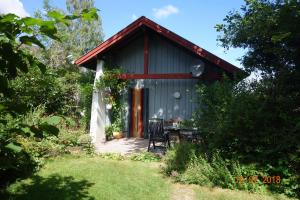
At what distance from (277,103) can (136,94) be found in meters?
7.66

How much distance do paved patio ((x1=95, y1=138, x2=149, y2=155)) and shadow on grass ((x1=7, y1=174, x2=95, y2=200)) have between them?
11.0 ft

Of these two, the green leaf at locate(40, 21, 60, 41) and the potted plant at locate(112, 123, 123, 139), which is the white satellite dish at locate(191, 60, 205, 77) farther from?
the green leaf at locate(40, 21, 60, 41)

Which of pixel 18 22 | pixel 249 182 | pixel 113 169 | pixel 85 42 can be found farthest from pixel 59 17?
pixel 85 42

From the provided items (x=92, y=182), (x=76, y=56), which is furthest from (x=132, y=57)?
(x=76, y=56)

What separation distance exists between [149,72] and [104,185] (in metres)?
7.18

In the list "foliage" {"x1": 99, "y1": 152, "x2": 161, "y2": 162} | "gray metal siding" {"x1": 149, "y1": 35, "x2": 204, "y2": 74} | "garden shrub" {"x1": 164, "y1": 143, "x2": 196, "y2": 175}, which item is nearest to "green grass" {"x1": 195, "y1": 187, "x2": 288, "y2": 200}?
"garden shrub" {"x1": 164, "y1": 143, "x2": 196, "y2": 175}

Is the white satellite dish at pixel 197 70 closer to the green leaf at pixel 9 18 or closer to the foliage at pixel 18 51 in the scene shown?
the foliage at pixel 18 51

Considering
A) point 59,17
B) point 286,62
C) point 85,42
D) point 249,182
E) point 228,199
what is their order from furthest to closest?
point 85,42 → point 286,62 → point 249,182 → point 228,199 → point 59,17

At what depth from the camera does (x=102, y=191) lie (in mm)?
5992

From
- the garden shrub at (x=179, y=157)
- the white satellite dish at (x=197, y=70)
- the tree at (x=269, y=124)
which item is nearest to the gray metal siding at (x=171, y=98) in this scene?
the white satellite dish at (x=197, y=70)

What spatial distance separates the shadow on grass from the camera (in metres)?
5.64

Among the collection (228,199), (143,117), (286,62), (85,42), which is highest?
(85,42)

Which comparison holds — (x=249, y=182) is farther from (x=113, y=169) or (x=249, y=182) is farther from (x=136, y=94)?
(x=136, y=94)

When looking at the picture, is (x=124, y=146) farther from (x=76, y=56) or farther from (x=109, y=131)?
(x=76, y=56)
